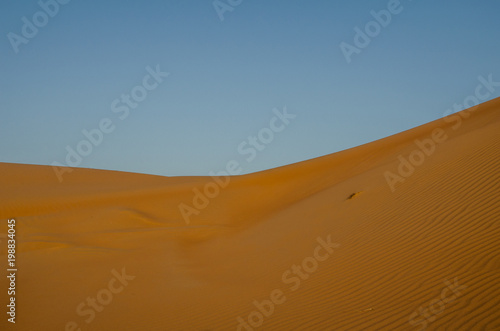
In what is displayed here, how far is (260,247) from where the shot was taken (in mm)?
13406

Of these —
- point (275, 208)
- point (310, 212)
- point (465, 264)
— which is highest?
point (275, 208)

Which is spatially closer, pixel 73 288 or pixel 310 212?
pixel 73 288

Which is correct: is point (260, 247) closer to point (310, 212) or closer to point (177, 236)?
point (310, 212)

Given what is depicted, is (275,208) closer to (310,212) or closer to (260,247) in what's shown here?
(310,212)

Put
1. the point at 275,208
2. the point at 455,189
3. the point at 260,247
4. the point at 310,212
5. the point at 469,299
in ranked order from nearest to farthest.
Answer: the point at 469,299, the point at 455,189, the point at 260,247, the point at 310,212, the point at 275,208

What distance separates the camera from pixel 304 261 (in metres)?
10.5

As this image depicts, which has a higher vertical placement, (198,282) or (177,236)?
(177,236)

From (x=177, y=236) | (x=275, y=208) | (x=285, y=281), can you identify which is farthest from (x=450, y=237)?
(x=275, y=208)

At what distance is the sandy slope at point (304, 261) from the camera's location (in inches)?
277

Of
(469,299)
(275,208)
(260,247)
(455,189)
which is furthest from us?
(275,208)

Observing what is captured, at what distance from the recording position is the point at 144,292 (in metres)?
9.94

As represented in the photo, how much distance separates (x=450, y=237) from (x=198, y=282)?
17.2ft

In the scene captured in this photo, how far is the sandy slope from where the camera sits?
23.1ft

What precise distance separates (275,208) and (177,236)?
5.51 m
